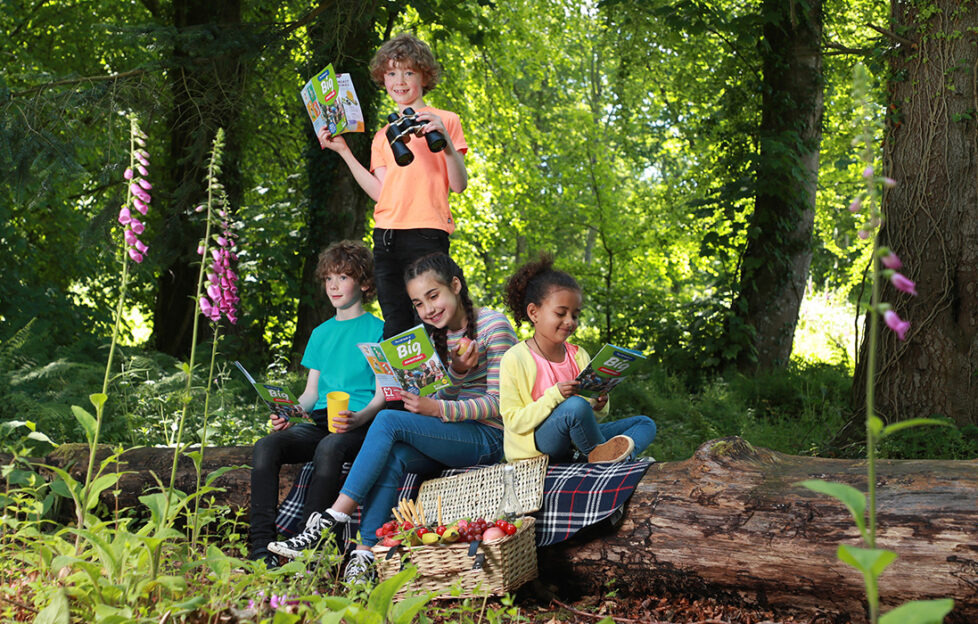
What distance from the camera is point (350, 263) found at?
4184mm

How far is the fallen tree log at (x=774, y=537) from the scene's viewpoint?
2.89 metres

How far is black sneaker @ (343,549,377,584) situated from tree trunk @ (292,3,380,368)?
5169 mm

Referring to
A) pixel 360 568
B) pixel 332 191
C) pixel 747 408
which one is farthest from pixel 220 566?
pixel 332 191

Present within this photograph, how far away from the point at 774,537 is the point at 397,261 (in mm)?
2100

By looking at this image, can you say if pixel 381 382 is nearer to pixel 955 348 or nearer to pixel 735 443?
pixel 735 443

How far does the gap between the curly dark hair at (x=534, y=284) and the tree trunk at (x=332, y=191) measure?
15.2 feet

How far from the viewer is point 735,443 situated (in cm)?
354

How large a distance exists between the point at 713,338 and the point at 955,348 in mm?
3240

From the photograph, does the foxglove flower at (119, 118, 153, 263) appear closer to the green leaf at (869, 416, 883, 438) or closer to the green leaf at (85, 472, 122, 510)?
the green leaf at (85, 472, 122, 510)

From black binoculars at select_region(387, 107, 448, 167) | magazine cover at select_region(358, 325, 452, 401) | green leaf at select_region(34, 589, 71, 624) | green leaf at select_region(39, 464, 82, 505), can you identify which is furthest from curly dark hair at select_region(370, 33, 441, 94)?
green leaf at select_region(34, 589, 71, 624)

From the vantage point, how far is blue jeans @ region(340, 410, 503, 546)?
360cm

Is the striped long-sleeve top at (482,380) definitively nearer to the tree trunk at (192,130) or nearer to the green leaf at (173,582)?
the green leaf at (173,582)

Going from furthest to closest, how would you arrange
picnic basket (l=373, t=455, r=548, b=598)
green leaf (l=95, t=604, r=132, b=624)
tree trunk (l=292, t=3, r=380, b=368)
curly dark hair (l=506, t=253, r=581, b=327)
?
tree trunk (l=292, t=3, r=380, b=368), curly dark hair (l=506, t=253, r=581, b=327), picnic basket (l=373, t=455, r=548, b=598), green leaf (l=95, t=604, r=132, b=624)

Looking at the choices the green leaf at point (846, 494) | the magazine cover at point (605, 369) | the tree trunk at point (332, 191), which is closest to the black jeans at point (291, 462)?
the magazine cover at point (605, 369)
